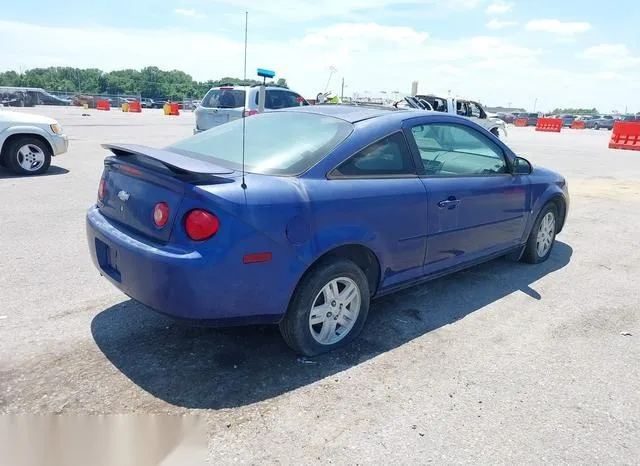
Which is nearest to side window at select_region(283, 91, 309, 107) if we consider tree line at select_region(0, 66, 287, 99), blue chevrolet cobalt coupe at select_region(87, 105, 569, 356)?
blue chevrolet cobalt coupe at select_region(87, 105, 569, 356)

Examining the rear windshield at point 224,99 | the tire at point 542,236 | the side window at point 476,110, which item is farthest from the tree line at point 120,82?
the tire at point 542,236

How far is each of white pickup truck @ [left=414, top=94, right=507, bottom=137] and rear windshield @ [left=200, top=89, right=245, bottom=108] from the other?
291 inches

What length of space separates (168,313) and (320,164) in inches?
50.6

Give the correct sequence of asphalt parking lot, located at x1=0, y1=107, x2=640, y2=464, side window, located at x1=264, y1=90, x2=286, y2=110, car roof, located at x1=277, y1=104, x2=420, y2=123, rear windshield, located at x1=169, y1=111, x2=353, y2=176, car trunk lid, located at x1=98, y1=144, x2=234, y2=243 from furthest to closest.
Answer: side window, located at x1=264, y1=90, x2=286, y2=110, car roof, located at x1=277, y1=104, x2=420, y2=123, rear windshield, located at x1=169, y1=111, x2=353, y2=176, car trunk lid, located at x1=98, y1=144, x2=234, y2=243, asphalt parking lot, located at x1=0, y1=107, x2=640, y2=464

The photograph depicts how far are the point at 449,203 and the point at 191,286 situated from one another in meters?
2.14

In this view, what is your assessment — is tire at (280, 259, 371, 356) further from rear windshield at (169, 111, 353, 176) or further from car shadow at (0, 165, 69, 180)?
car shadow at (0, 165, 69, 180)

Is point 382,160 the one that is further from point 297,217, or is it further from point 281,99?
point 281,99

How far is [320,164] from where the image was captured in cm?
321

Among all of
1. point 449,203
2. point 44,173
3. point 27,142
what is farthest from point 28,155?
point 449,203

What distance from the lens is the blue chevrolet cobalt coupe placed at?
2773 mm

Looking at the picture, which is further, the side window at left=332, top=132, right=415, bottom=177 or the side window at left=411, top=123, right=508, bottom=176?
the side window at left=411, top=123, right=508, bottom=176

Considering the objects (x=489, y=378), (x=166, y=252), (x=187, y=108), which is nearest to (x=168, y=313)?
(x=166, y=252)

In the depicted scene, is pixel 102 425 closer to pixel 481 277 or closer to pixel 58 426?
pixel 58 426

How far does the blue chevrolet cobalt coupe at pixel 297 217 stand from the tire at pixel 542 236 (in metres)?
0.95
